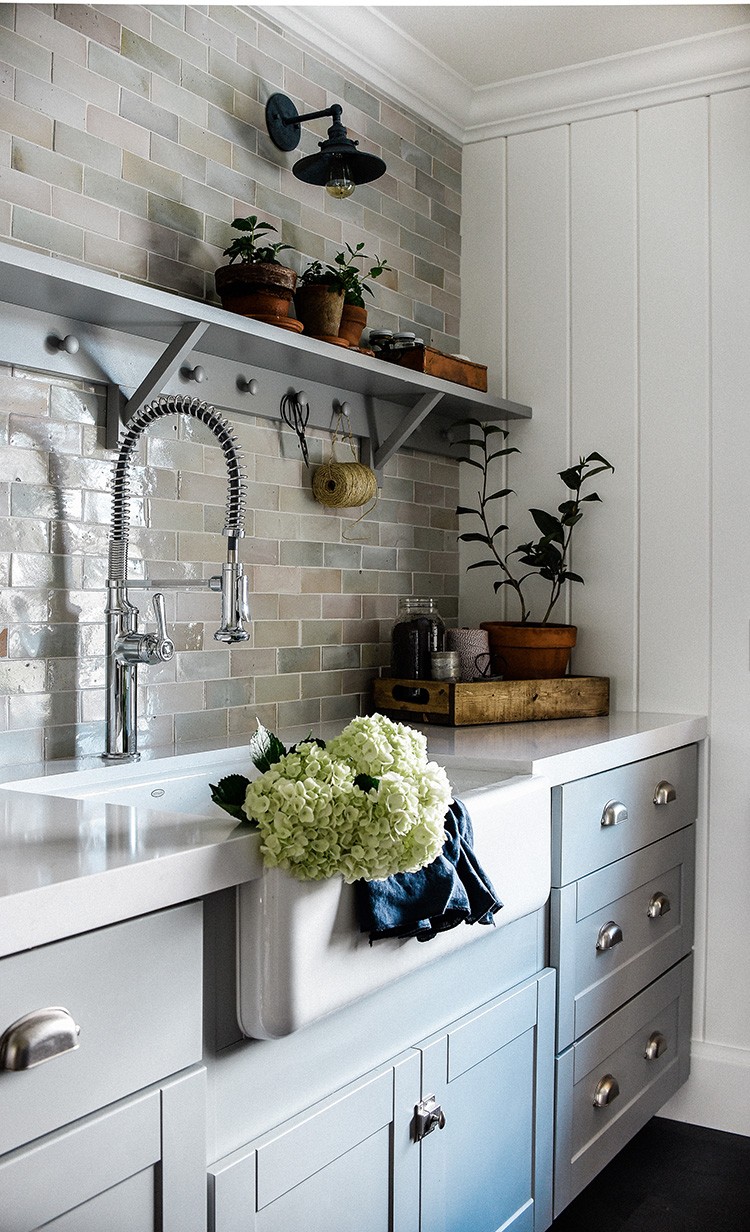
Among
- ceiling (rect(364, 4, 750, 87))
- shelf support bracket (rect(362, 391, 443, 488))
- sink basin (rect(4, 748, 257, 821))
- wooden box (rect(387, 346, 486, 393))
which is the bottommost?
sink basin (rect(4, 748, 257, 821))

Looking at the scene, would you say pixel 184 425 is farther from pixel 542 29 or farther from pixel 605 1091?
pixel 605 1091

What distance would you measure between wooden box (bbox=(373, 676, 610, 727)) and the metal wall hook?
1.12 metres

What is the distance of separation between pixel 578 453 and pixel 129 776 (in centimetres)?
166

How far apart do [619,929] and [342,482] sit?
45.1 inches

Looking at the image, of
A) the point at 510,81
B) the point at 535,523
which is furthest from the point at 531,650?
the point at 510,81

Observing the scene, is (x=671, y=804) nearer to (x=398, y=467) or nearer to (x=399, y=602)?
(x=399, y=602)

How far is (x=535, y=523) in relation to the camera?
303 cm

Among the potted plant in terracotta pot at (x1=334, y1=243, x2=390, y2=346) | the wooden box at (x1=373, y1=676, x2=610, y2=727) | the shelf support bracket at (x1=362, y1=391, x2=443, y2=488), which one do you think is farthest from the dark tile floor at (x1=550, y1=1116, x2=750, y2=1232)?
the potted plant in terracotta pot at (x1=334, y1=243, x2=390, y2=346)

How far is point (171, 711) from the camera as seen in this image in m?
2.17

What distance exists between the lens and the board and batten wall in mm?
2760

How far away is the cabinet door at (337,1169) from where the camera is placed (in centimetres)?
132

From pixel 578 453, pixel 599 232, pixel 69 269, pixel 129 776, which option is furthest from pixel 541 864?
pixel 599 232

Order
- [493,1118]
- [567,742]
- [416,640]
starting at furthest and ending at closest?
1. [416,640]
2. [567,742]
3. [493,1118]

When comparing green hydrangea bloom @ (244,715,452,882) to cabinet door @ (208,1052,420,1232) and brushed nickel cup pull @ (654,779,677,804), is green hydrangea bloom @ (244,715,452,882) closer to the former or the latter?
cabinet door @ (208,1052,420,1232)
